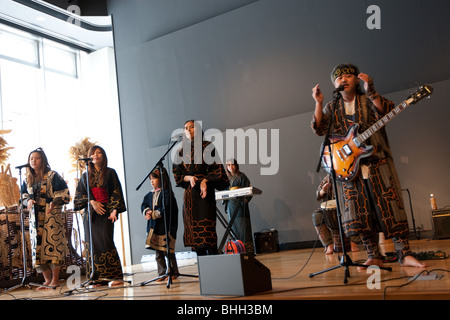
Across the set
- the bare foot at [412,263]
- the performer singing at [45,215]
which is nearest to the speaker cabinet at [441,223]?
the bare foot at [412,263]

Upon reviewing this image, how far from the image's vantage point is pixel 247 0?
24.1ft

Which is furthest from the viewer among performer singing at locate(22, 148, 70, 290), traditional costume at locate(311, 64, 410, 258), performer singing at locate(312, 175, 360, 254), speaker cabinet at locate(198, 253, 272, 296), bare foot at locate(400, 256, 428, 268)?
performer singing at locate(312, 175, 360, 254)

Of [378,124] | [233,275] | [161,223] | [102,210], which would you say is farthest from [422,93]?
[102,210]

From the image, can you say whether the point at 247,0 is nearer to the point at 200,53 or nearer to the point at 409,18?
the point at 200,53

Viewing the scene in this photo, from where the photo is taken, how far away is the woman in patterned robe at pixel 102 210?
4285 mm

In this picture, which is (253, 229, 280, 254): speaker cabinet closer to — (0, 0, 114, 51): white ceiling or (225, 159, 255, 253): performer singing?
(225, 159, 255, 253): performer singing

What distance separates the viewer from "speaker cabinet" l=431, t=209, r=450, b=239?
534cm

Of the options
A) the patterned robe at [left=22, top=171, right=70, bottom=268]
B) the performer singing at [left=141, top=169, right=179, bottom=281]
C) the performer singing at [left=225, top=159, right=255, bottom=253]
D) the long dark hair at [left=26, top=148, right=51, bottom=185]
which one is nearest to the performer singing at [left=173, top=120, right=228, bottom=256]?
the performer singing at [left=141, top=169, right=179, bottom=281]

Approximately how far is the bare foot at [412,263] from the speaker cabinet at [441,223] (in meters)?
2.80

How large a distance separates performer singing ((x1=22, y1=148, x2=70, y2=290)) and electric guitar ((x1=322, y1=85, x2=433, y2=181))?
3.07 metres

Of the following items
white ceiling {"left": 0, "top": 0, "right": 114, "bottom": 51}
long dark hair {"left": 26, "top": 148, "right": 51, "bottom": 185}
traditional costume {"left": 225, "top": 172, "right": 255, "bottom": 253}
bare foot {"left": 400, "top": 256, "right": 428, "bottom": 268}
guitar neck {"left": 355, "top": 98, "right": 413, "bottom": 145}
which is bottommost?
bare foot {"left": 400, "top": 256, "right": 428, "bottom": 268}

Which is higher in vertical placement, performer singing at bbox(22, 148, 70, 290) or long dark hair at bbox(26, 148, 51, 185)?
long dark hair at bbox(26, 148, 51, 185)

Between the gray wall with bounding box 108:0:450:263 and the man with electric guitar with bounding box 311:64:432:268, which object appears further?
the gray wall with bounding box 108:0:450:263

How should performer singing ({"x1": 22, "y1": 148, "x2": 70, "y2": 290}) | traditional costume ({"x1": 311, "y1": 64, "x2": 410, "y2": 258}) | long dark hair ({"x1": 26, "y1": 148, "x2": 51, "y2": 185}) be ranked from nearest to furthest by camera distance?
traditional costume ({"x1": 311, "y1": 64, "x2": 410, "y2": 258}), performer singing ({"x1": 22, "y1": 148, "x2": 70, "y2": 290}), long dark hair ({"x1": 26, "y1": 148, "x2": 51, "y2": 185})
